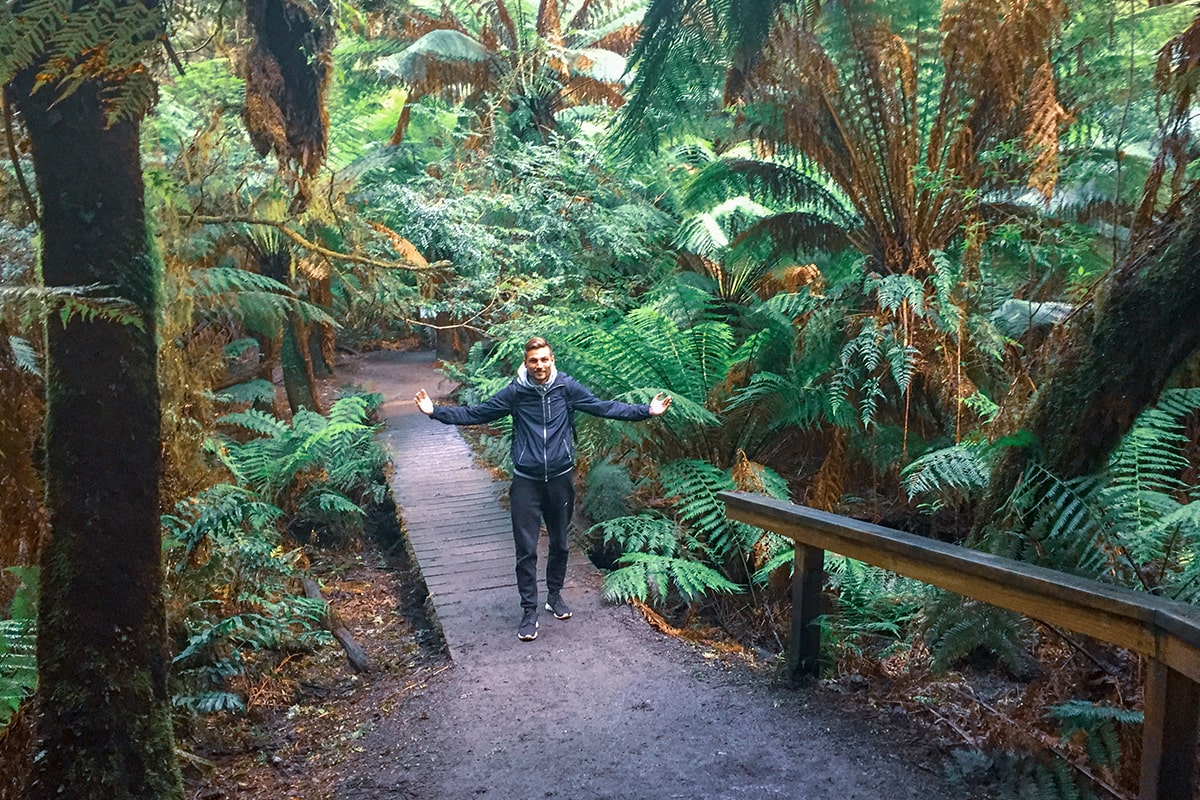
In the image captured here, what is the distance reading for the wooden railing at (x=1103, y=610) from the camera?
222cm

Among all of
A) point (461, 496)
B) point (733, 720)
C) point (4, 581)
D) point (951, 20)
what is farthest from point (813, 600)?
point (461, 496)

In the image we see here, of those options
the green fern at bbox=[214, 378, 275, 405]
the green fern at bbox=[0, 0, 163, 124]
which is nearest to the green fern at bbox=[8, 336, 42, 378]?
the green fern at bbox=[0, 0, 163, 124]

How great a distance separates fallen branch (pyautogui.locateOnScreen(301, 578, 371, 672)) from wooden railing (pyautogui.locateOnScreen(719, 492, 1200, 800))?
9.77 feet

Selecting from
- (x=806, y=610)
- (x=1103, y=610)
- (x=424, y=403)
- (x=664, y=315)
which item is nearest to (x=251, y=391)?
(x=664, y=315)

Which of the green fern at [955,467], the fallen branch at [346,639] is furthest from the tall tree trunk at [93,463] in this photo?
the green fern at [955,467]

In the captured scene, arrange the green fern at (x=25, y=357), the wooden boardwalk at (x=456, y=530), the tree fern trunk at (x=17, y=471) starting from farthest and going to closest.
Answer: the wooden boardwalk at (x=456, y=530)
the green fern at (x=25, y=357)
the tree fern trunk at (x=17, y=471)

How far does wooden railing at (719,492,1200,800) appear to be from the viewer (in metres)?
2.22

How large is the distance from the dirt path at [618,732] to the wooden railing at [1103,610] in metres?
0.65

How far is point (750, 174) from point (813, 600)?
4.04 m

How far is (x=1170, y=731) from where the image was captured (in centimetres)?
227

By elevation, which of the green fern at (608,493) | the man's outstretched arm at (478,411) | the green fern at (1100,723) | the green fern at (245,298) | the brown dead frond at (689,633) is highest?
the green fern at (245,298)

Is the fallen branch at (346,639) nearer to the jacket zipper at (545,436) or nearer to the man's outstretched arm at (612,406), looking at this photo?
A: the jacket zipper at (545,436)

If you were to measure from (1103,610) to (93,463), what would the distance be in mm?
2927

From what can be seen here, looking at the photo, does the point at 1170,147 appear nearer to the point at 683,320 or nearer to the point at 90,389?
Answer: the point at 90,389
